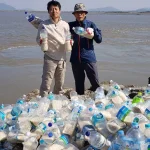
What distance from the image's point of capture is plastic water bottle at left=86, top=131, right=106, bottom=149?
3.18 metres

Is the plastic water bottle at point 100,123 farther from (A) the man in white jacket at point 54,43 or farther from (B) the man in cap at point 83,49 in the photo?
(B) the man in cap at point 83,49

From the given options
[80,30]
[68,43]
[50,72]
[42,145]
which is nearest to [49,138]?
[42,145]

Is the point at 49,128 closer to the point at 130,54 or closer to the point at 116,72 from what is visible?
the point at 116,72

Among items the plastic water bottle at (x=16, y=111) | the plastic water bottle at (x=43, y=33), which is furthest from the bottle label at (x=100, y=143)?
the plastic water bottle at (x=43, y=33)

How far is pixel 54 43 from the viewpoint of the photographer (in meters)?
4.89

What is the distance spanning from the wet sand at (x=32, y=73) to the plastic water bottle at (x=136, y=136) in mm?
3764

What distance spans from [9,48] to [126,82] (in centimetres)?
677

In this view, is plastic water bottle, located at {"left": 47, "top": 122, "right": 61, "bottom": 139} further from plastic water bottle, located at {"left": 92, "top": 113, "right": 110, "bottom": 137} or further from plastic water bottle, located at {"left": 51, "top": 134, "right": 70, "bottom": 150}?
plastic water bottle, located at {"left": 92, "top": 113, "right": 110, "bottom": 137}

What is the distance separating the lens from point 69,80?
26.0ft

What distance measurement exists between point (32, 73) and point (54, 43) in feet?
12.7

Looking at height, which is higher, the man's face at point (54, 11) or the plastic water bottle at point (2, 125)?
the man's face at point (54, 11)

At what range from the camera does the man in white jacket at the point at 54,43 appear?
15.6 ft

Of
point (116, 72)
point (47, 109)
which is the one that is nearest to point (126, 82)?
point (116, 72)

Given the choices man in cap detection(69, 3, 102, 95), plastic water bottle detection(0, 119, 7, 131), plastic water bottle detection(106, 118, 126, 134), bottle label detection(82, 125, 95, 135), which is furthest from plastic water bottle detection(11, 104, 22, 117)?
man in cap detection(69, 3, 102, 95)
